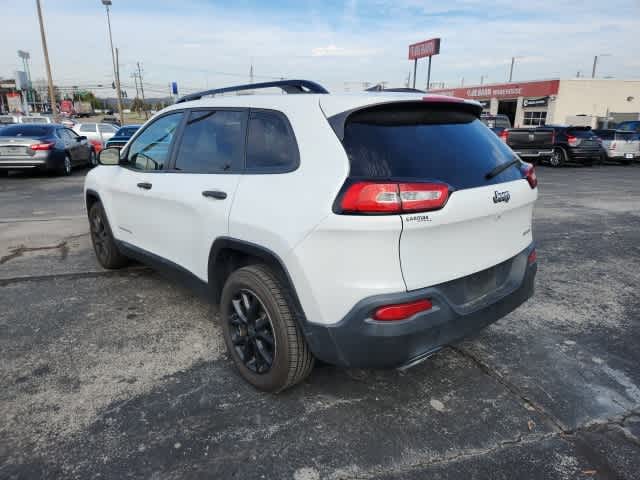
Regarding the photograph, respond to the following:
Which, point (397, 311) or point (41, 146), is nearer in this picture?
point (397, 311)

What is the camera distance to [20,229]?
6.86 meters

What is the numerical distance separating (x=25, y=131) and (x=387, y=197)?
1369 cm

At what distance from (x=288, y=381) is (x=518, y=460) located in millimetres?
1214

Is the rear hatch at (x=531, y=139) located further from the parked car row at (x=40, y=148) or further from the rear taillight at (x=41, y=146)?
the rear taillight at (x=41, y=146)

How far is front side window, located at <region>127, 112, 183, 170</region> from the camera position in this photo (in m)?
3.58

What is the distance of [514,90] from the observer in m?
43.3

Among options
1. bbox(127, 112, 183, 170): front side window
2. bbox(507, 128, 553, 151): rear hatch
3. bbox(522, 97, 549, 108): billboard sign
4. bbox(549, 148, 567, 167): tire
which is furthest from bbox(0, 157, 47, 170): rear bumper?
bbox(522, 97, 549, 108): billboard sign

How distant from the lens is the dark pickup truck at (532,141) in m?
18.5

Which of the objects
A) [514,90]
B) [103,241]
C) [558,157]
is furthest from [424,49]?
[103,241]

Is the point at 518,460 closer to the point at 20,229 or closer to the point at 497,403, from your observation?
the point at 497,403

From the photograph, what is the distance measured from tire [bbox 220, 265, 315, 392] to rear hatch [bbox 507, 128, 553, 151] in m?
18.0

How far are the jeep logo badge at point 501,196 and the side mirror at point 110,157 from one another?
10.9 feet

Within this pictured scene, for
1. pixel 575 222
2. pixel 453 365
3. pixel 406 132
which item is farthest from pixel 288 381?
pixel 575 222

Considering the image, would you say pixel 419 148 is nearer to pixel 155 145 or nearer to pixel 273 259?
pixel 273 259
